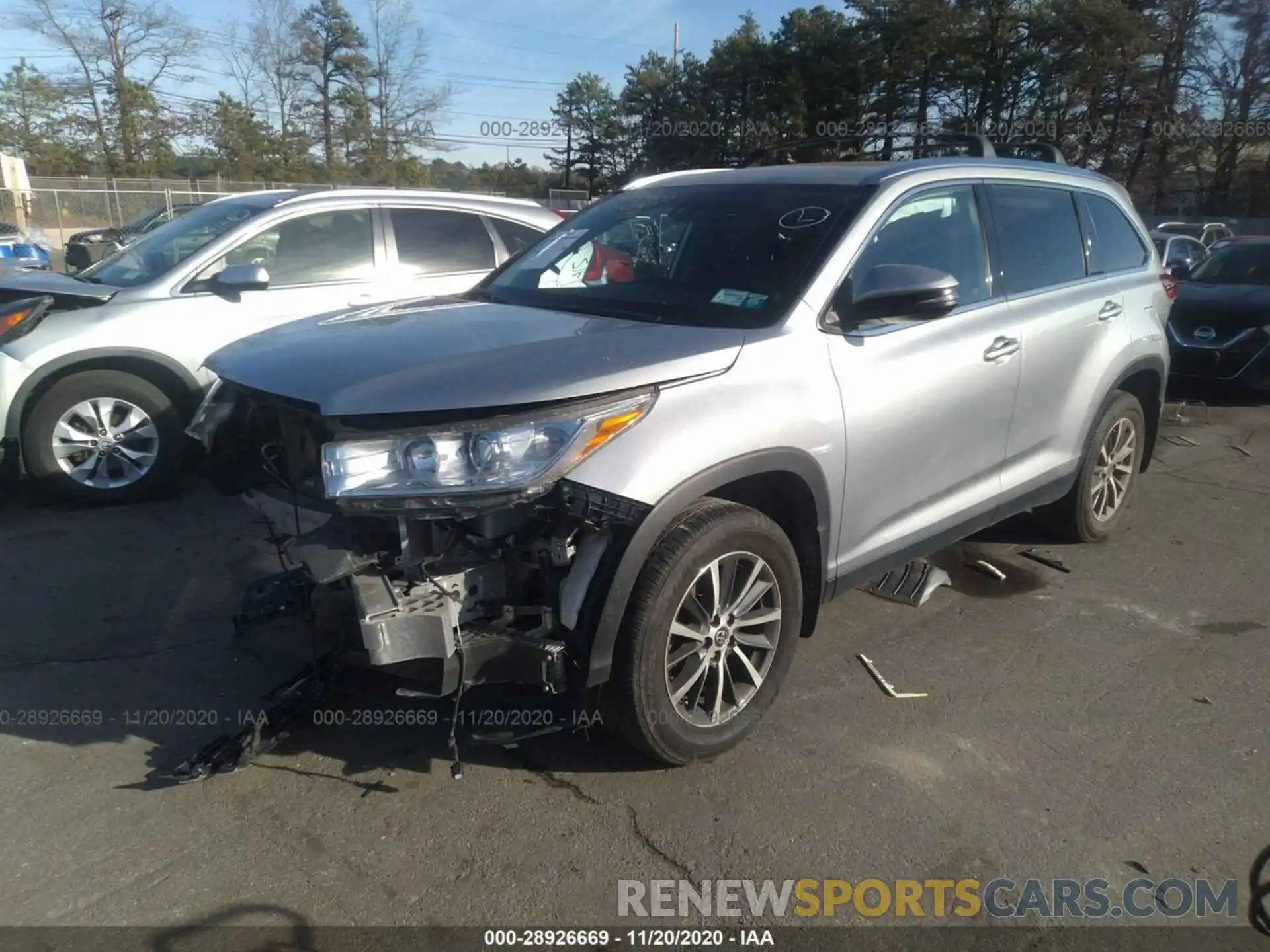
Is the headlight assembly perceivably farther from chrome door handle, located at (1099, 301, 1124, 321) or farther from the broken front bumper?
chrome door handle, located at (1099, 301, 1124, 321)

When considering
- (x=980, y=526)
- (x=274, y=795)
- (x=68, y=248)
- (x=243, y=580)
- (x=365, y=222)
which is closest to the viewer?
(x=274, y=795)

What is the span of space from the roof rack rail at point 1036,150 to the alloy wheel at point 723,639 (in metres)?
3.17

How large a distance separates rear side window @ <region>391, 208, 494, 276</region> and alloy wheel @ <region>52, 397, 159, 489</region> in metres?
1.98

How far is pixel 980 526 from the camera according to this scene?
4.38 m

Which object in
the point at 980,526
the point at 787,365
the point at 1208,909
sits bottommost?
the point at 1208,909

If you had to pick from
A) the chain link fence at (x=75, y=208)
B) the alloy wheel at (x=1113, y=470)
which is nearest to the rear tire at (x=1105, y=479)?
the alloy wheel at (x=1113, y=470)

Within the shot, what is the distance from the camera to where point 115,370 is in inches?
226

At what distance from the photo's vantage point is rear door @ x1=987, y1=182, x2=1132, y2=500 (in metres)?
4.32

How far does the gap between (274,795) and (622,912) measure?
123 cm

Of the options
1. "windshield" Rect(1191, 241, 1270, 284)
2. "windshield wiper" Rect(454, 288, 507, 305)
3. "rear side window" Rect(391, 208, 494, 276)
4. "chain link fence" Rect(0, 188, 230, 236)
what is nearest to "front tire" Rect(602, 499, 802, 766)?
"windshield wiper" Rect(454, 288, 507, 305)

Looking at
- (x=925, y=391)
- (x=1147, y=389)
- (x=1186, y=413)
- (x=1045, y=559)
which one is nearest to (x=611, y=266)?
(x=925, y=391)

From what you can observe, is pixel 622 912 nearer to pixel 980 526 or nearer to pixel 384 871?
pixel 384 871

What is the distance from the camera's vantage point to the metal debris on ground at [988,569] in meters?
5.01

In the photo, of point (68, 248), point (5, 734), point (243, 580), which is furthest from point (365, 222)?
point (68, 248)
